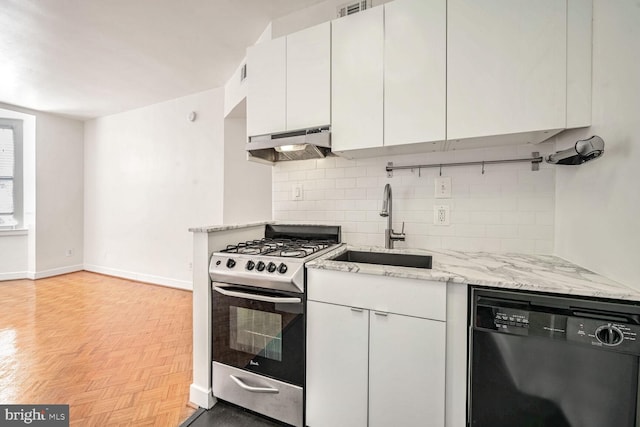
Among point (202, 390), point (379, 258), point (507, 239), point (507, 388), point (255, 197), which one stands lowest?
point (202, 390)

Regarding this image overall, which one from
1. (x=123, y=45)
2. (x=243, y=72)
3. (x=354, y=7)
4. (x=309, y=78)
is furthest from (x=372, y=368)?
(x=123, y=45)

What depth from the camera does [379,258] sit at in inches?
72.9

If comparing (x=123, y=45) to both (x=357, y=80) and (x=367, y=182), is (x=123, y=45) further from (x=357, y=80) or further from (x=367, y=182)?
(x=367, y=182)

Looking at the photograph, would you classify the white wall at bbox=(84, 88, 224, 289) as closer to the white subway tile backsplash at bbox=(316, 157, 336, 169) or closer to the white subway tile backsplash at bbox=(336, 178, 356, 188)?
the white subway tile backsplash at bbox=(316, 157, 336, 169)

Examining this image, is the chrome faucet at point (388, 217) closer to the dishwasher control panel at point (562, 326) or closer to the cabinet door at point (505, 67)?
the cabinet door at point (505, 67)

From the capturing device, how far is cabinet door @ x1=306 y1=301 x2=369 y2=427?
51.4 inches

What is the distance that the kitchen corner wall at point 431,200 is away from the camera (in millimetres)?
1651

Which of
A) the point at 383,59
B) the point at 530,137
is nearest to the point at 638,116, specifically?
the point at 530,137

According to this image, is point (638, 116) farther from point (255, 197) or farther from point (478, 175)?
point (255, 197)

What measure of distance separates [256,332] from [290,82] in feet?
5.48

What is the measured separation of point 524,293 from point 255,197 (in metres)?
3.61

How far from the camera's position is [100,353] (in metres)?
2.33

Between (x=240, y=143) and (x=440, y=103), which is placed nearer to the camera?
(x=440, y=103)

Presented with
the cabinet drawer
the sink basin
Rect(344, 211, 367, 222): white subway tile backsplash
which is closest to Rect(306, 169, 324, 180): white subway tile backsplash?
Rect(344, 211, 367, 222): white subway tile backsplash
